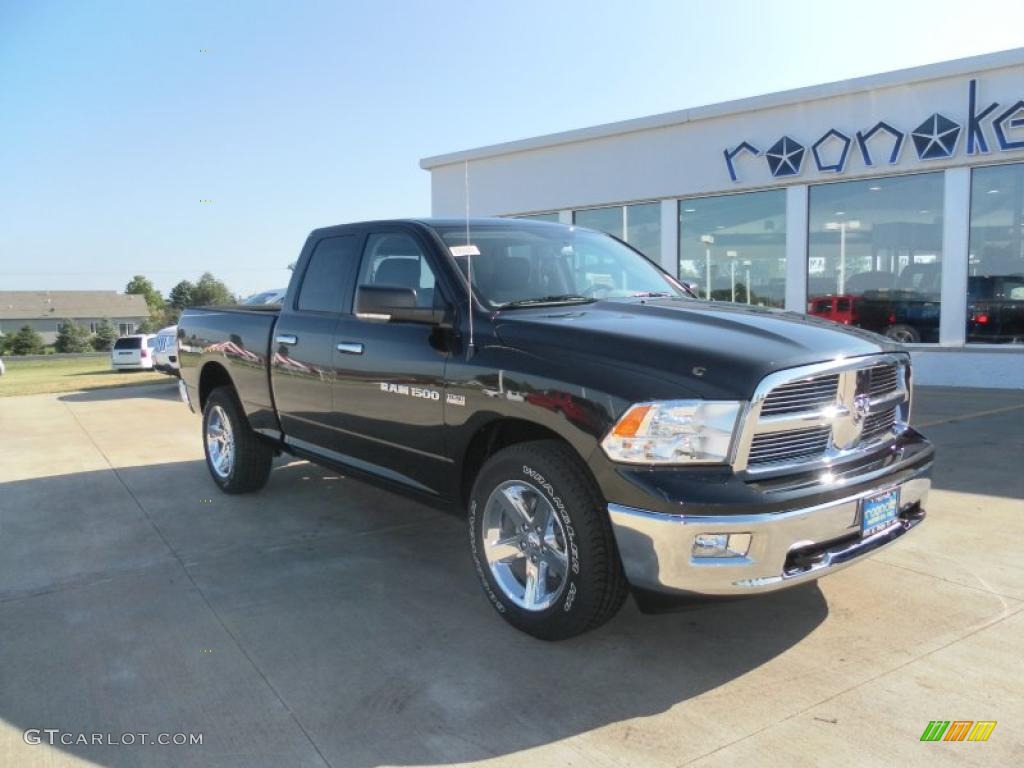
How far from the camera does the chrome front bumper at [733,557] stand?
9.52 ft

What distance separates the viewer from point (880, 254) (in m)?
13.8

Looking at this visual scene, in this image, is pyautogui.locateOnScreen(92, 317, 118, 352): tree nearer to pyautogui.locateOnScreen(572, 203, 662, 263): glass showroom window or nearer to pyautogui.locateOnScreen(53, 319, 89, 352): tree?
pyautogui.locateOnScreen(53, 319, 89, 352): tree

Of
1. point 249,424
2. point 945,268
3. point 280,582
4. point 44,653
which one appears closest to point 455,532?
point 280,582

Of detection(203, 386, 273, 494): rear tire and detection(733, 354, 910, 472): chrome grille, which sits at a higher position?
detection(733, 354, 910, 472): chrome grille

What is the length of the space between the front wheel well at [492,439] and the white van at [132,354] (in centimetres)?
3018

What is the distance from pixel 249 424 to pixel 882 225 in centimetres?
1184

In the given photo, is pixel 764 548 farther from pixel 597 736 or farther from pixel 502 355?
pixel 502 355

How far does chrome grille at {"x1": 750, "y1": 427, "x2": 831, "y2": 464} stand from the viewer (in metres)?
3.06

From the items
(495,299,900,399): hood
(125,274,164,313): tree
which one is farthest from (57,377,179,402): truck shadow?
(125,274,164,313): tree

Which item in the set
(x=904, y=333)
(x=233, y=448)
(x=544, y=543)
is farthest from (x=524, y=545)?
(x=904, y=333)

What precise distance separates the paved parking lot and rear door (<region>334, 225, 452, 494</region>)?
0.68 m

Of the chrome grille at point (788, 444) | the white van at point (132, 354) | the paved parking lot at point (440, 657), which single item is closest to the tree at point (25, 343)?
the white van at point (132, 354)

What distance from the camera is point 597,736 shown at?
111 inches

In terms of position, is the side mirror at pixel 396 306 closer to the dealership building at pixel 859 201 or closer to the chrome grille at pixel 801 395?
the chrome grille at pixel 801 395
